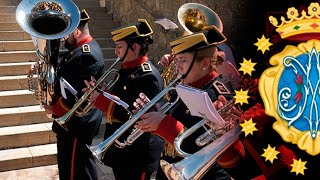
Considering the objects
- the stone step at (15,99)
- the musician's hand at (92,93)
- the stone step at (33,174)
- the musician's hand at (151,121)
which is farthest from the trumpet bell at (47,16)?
the stone step at (15,99)

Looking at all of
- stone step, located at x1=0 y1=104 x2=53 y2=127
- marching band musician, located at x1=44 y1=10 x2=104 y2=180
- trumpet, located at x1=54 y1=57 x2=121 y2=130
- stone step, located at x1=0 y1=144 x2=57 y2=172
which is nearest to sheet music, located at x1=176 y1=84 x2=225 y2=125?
trumpet, located at x1=54 y1=57 x2=121 y2=130

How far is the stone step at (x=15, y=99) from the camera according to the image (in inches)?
264

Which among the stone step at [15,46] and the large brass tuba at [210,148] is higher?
the large brass tuba at [210,148]

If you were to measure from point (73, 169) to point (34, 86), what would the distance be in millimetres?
1078

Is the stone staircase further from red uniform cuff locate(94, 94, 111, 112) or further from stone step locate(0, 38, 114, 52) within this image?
red uniform cuff locate(94, 94, 111, 112)

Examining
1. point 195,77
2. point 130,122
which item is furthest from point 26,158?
point 195,77

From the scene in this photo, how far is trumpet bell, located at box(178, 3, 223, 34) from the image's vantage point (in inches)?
124

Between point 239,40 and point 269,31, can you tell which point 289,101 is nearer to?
point 269,31

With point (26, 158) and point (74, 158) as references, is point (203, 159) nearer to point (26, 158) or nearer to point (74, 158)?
point (74, 158)

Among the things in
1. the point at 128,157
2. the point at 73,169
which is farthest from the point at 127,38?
the point at 73,169

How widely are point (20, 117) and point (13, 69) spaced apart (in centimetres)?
135

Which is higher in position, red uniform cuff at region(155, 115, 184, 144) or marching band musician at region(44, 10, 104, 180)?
red uniform cuff at region(155, 115, 184, 144)

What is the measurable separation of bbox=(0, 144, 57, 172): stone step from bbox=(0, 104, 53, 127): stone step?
2.02 ft

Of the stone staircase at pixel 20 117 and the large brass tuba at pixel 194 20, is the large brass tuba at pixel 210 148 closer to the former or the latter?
the large brass tuba at pixel 194 20
